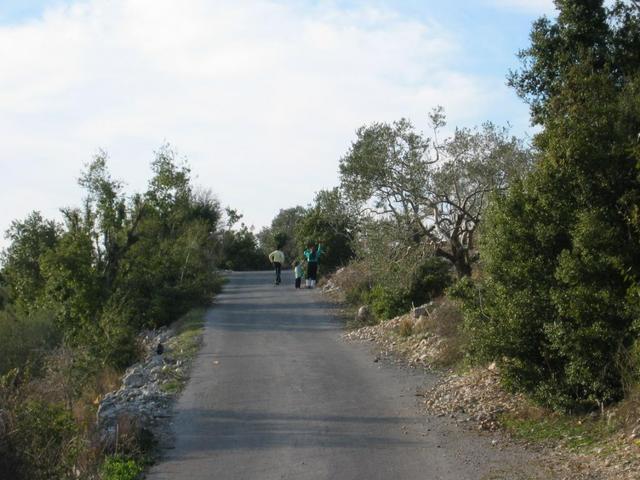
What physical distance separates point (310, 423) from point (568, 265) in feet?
15.1

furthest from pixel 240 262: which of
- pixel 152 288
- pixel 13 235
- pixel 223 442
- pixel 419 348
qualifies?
pixel 223 442

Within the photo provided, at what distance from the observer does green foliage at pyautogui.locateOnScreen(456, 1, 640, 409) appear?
37.2 feet

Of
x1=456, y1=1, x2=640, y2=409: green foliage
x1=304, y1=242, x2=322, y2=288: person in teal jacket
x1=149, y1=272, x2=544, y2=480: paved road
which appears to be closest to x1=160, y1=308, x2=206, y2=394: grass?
x1=149, y1=272, x2=544, y2=480: paved road

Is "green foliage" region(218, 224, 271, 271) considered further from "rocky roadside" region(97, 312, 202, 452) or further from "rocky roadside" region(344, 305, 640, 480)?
"rocky roadside" region(344, 305, 640, 480)

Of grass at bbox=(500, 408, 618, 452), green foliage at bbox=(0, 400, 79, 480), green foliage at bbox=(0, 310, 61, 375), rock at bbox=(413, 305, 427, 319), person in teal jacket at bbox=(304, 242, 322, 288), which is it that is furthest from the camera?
person in teal jacket at bbox=(304, 242, 322, 288)

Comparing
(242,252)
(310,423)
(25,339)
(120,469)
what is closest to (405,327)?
(310,423)

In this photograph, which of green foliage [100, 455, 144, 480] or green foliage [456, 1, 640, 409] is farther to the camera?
green foliage [456, 1, 640, 409]

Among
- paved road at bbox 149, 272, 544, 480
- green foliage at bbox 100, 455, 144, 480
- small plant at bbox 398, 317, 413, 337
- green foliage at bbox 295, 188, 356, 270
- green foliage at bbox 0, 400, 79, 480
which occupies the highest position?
green foliage at bbox 295, 188, 356, 270

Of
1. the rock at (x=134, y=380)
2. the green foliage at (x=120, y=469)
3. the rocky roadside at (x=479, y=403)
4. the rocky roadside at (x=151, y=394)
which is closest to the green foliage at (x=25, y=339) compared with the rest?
the rocky roadside at (x=151, y=394)

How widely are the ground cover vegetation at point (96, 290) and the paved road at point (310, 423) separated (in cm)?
127

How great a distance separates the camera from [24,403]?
10914mm

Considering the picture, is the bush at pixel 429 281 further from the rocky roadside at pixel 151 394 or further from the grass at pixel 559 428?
the grass at pixel 559 428

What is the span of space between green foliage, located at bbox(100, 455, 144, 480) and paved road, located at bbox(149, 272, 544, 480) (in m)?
0.22

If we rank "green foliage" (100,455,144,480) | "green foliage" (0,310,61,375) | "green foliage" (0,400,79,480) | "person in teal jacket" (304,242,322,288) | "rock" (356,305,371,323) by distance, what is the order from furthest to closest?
"person in teal jacket" (304,242,322,288) < "green foliage" (0,310,61,375) < "rock" (356,305,371,323) < "green foliage" (100,455,144,480) < "green foliage" (0,400,79,480)
